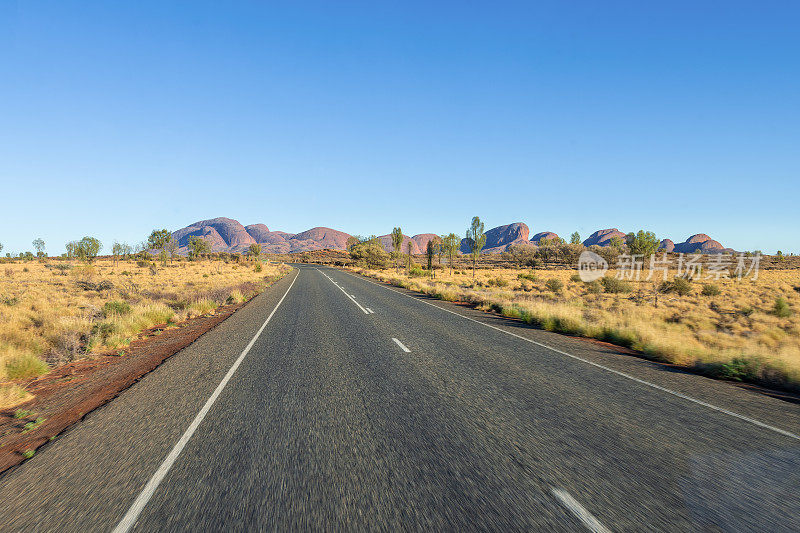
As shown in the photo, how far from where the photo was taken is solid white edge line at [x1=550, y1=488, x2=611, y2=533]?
2600 mm

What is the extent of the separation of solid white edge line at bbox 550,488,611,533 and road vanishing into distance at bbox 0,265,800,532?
0.05 ft

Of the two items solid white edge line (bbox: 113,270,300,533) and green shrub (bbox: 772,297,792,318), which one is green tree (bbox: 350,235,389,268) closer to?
green shrub (bbox: 772,297,792,318)

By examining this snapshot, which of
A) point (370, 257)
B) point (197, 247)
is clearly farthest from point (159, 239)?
point (370, 257)

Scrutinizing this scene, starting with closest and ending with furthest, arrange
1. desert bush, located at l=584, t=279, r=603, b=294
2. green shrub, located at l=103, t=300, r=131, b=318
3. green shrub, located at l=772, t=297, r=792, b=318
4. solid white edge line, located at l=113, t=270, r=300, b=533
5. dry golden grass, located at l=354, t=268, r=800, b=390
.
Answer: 1. solid white edge line, located at l=113, t=270, r=300, b=533
2. dry golden grass, located at l=354, t=268, r=800, b=390
3. green shrub, located at l=103, t=300, r=131, b=318
4. green shrub, located at l=772, t=297, r=792, b=318
5. desert bush, located at l=584, t=279, r=603, b=294

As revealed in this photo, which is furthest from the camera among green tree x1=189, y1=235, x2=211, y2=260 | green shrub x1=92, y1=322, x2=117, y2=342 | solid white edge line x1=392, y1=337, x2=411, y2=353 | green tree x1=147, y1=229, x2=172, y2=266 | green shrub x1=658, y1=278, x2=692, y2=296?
green tree x1=189, y1=235, x2=211, y2=260

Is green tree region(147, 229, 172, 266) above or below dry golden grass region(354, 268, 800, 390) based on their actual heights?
above

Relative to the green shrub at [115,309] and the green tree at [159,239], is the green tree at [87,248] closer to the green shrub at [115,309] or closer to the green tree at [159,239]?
the green tree at [159,239]

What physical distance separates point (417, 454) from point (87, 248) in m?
69.5

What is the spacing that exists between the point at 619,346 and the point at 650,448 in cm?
718

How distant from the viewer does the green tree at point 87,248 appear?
176ft

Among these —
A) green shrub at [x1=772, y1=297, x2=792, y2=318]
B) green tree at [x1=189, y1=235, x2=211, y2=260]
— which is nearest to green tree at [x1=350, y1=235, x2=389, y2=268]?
green tree at [x1=189, y1=235, x2=211, y2=260]

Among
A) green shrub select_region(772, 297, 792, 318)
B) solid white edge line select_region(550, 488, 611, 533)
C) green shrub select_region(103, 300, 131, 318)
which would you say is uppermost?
solid white edge line select_region(550, 488, 611, 533)

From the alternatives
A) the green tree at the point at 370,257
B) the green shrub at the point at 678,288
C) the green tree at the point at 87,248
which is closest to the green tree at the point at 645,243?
the green shrub at the point at 678,288

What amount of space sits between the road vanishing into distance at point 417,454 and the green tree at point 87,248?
62402 millimetres
